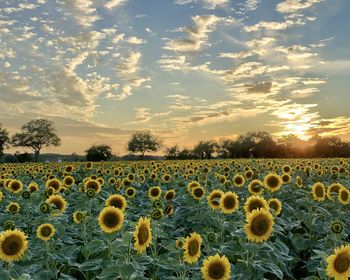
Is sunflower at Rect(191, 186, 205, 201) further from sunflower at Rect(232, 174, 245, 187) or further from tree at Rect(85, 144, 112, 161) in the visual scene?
tree at Rect(85, 144, 112, 161)

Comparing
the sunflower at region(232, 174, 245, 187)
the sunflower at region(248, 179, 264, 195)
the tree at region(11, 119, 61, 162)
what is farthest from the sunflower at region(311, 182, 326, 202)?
the tree at region(11, 119, 61, 162)

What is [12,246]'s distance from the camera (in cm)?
559

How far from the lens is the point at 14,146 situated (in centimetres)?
9475

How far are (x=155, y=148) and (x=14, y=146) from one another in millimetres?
27741

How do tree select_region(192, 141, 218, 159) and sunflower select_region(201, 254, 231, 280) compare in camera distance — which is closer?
sunflower select_region(201, 254, 231, 280)

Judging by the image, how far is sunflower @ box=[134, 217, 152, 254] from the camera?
537 centimetres

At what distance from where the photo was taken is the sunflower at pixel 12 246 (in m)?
5.56

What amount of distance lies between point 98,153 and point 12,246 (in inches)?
2203

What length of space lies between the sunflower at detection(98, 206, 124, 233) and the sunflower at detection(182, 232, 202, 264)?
4.35 ft

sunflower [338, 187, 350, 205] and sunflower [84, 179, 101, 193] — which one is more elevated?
sunflower [84, 179, 101, 193]

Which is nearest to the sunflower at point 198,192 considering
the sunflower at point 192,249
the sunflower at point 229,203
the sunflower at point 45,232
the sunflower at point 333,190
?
the sunflower at point 229,203

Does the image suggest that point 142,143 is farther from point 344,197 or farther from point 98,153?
point 344,197

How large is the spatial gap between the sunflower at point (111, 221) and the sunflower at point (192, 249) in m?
1.33

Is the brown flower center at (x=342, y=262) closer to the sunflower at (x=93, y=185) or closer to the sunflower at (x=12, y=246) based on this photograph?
the sunflower at (x=12, y=246)
